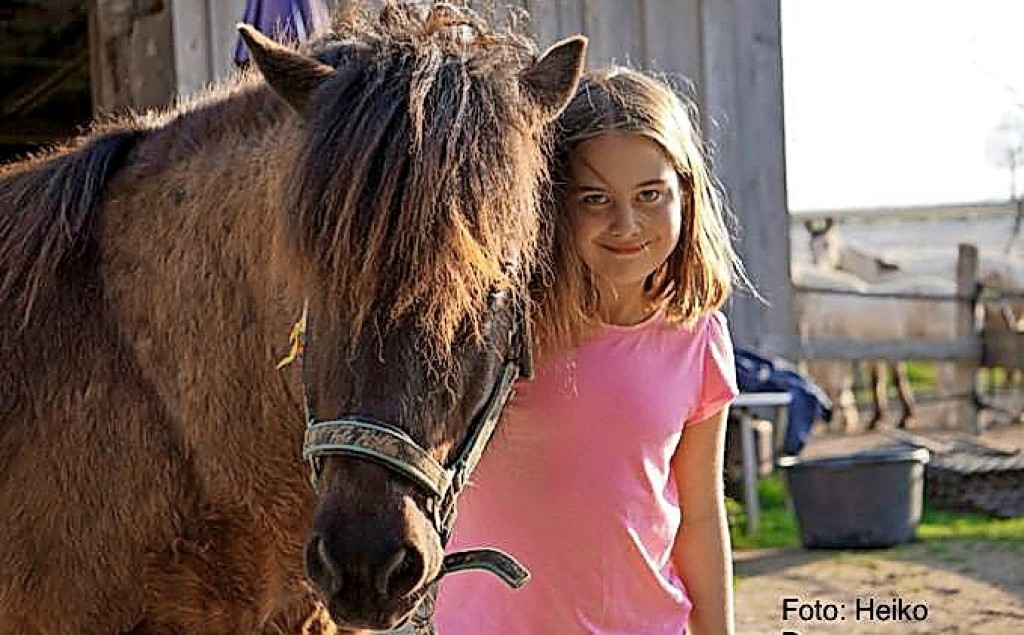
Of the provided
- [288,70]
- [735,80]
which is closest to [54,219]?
[288,70]

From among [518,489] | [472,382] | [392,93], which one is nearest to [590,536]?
[518,489]

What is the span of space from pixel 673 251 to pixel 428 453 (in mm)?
621

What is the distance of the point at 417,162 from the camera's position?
1731 millimetres

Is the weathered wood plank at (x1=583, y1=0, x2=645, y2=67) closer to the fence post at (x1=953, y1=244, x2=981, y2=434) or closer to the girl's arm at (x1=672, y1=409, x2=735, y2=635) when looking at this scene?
the girl's arm at (x1=672, y1=409, x2=735, y2=635)

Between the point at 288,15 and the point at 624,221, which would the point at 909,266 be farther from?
the point at 624,221

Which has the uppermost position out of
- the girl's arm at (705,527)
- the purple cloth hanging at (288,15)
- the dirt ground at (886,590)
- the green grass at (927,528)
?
the purple cloth hanging at (288,15)

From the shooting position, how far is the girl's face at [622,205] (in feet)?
6.59

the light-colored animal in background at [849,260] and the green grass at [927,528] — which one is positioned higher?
the light-colored animal in background at [849,260]

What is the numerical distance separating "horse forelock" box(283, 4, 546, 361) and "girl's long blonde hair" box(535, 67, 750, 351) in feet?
0.52

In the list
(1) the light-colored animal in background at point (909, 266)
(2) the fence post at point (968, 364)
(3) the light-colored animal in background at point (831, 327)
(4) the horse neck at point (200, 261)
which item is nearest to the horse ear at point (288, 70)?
(4) the horse neck at point (200, 261)

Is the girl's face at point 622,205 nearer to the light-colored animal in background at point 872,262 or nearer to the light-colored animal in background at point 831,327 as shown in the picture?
the light-colored animal in background at point 831,327

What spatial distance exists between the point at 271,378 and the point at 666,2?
4026 mm

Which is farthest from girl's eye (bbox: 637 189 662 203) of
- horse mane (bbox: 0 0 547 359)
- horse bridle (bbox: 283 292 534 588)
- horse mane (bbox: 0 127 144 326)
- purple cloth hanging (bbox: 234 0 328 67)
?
purple cloth hanging (bbox: 234 0 328 67)

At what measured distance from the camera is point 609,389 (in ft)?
6.79
